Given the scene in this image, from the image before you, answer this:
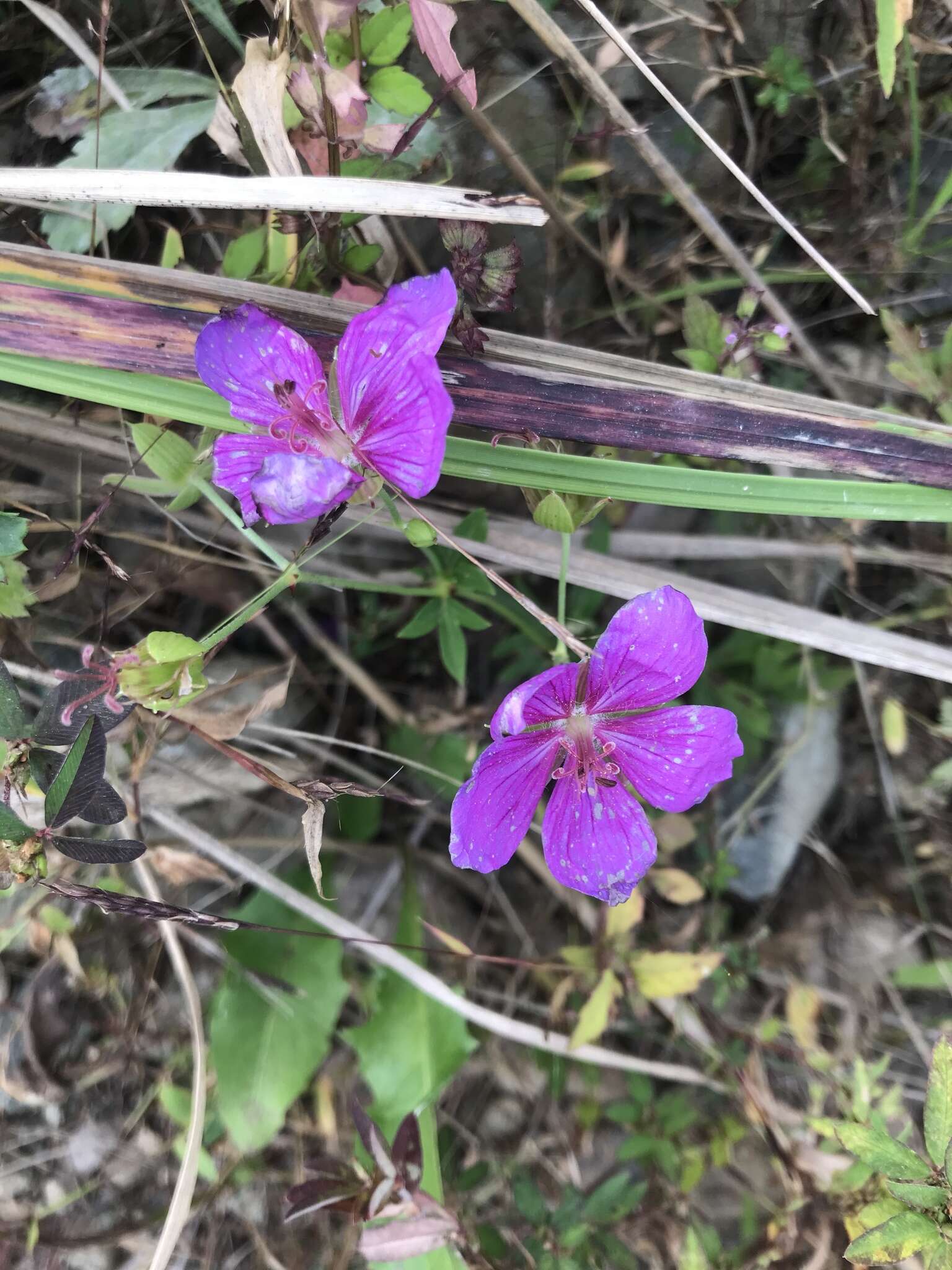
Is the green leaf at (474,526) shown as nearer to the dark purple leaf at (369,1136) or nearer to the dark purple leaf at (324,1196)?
the dark purple leaf at (369,1136)

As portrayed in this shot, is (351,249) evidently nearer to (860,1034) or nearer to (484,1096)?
(484,1096)

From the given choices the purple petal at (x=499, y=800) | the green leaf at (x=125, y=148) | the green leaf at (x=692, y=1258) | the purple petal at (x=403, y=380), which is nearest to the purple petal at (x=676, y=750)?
the purple petal at (x=499, y=800)

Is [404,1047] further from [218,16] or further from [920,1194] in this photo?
[218,16]

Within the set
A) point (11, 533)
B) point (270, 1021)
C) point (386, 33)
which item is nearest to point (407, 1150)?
point (270, 1021)

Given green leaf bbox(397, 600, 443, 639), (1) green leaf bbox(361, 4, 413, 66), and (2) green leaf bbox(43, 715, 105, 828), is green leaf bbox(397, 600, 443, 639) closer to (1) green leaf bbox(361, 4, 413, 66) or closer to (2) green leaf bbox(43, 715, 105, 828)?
(2) green leaf bbox(43, 715, 105, 828)

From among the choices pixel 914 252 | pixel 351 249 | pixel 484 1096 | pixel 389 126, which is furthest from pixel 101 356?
pixel 484 1096

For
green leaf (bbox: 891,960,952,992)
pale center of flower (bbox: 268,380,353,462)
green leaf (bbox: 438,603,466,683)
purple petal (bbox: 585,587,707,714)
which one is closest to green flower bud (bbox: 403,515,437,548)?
pale center of flower (bbox: 268,380,353,462)

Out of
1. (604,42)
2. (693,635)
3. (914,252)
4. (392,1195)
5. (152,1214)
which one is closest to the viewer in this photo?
(693,635)
